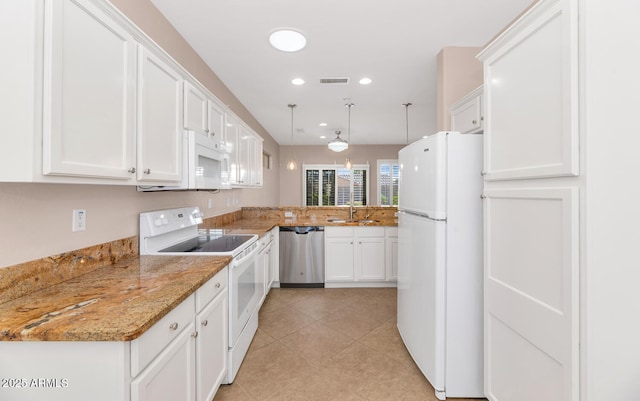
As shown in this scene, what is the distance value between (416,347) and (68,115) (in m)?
2.49

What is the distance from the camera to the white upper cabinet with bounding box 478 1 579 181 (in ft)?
3.28

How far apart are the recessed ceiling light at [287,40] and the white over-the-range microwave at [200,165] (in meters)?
1.01

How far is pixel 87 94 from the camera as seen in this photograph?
1.15m

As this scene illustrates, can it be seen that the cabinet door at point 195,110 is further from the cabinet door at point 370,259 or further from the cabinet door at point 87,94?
the cabinet door at point 370,259

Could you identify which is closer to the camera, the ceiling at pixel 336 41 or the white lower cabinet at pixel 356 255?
the ceiling at pixel 336 41

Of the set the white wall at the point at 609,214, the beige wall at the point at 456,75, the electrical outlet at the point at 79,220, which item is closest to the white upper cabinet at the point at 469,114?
the beige wall at the point at 456,75

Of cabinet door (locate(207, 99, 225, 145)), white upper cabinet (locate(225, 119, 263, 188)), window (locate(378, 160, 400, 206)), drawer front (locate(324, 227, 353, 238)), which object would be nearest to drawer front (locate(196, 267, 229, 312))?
cabinet door (locate(207, 99, 225, 145))

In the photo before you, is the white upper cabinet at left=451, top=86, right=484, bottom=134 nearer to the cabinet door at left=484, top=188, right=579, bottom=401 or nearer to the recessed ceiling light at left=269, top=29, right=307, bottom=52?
the cabinet door at left=484, top=188, right=579, bottom=401

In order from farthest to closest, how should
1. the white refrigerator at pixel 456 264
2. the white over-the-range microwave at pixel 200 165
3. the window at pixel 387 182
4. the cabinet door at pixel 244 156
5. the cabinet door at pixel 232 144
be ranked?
1. the window at pixel 387 182
2. the cabinet door at pixel 244 156
3. the cabinet door at pixel 232 144
4. the white over-the-range microwave at pixel 200 165
5. the white refrigerator at pixel 456 264

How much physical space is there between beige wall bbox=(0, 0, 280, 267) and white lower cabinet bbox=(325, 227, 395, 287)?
6.53ft

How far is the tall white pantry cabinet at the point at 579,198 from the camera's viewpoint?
37.2 inches

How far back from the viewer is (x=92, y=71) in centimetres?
118

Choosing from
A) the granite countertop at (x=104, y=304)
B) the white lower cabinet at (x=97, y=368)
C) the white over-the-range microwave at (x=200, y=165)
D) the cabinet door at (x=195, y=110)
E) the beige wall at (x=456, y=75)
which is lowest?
the white lower cabinet at (x=97, y=368)

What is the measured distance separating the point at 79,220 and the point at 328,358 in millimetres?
1976
